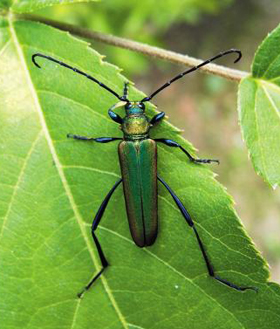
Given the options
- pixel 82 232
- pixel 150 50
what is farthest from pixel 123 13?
pixel 82 232

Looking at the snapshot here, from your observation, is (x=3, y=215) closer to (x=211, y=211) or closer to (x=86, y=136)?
(x=86, y=136)

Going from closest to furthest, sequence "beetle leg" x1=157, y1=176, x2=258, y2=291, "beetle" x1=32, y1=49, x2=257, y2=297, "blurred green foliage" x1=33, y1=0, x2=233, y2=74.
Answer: "beetle leg" x1=157, y1=176, x2=258, y2=291, "beetle" x1=32, y1=49, x2=257, y2=297, "blurred green foliage" x1=33, y1=0, x2=233, y2=74

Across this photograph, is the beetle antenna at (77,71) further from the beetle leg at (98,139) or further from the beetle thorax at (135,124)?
the beetle thorax at (135,124)

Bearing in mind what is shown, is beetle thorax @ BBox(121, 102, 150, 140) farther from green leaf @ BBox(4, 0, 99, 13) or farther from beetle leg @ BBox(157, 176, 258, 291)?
green leaf @ BBox(4, 0, 99, 13)

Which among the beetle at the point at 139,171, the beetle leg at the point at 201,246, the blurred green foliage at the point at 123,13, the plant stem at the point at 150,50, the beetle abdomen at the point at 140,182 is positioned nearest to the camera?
the beetle leg at the point at 201,246

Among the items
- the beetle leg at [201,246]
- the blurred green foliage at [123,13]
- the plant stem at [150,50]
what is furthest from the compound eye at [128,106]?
the blurred green foliage at [123,13]

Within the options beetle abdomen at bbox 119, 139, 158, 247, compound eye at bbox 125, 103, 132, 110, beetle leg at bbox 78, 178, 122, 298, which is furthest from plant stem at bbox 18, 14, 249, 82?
beetle leg at bbox 78, 178, 122, 298

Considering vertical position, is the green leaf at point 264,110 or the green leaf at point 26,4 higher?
the green leaf at point 26,4
